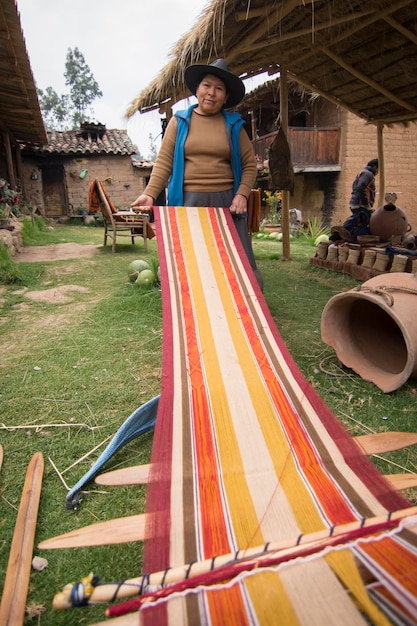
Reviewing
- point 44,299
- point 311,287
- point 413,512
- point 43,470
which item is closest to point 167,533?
point 413,512

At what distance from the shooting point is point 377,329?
2635mm

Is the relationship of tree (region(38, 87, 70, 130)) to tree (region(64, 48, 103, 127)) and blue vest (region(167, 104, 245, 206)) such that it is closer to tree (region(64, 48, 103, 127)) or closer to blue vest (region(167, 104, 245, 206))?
tree (region(64, 48, 103, 127))

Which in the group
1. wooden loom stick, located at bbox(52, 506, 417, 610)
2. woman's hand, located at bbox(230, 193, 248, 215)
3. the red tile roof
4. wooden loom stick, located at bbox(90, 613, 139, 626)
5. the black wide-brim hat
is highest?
the red tile roof

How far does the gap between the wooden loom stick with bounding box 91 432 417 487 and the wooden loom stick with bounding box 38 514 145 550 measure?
195 millimetres

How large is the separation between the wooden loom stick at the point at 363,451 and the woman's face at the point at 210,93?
2004 mm

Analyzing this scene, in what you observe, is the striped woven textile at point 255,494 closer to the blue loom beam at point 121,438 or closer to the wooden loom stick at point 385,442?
the wooden loom stick at point 385,442

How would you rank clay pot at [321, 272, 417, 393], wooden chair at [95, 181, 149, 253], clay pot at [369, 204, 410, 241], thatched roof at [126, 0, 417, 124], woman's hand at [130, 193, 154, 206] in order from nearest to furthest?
1. clay pot at [321, 272, 417, 393]
2. woman's hand at [130, 193, 154, 206]
3. thatched roof at [126, 0, 417, 124]
4. clay pot at [369, 204, 410, 241]
5. wooden chair at [95, 181, 149, 253]

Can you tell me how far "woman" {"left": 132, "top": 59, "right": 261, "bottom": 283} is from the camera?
228cm

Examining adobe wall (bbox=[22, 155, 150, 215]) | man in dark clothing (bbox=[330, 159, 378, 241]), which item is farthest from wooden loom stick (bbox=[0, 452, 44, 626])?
adobe wall (bbox=[22, 155, 150, 215])

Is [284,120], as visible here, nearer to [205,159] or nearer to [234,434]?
[205,159]

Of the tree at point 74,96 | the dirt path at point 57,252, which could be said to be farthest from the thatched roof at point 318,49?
the tree at point 74,96

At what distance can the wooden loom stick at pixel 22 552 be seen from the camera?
0.95m

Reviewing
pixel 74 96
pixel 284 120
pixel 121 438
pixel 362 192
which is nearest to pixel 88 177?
pixel 284 120

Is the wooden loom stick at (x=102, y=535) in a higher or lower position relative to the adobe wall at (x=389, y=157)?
lower
